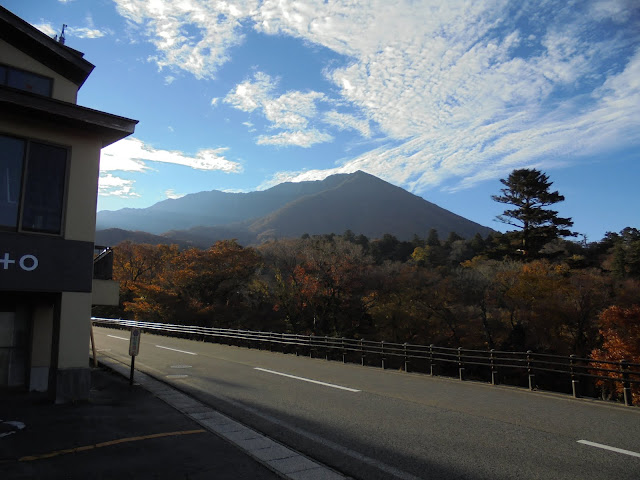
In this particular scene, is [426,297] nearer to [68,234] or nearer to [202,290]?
[202,290]

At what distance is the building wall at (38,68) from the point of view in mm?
9211

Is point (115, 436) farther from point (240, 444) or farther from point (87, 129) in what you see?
point (87, 129)

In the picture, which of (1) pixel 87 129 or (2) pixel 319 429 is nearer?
(2) pixel 319 429

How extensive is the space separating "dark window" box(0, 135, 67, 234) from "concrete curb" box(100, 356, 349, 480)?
4613mm

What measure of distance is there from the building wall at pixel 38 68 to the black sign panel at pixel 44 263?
347 centimetres

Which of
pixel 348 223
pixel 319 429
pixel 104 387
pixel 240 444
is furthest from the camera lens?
pixel 348 223

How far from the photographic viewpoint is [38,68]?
9562 millimetres

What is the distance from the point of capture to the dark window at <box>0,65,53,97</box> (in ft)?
30.1

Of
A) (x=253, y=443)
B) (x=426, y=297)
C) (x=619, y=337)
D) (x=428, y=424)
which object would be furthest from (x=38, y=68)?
(x=426, y=297)

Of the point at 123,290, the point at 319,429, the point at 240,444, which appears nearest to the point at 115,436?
the point at 240,444

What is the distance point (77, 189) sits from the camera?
9.14 m

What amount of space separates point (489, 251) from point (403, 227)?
136 meters

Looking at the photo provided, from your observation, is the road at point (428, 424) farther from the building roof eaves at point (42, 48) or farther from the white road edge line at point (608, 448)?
the building roof eaves at point (42, 48)

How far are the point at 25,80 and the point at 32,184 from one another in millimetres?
2609
